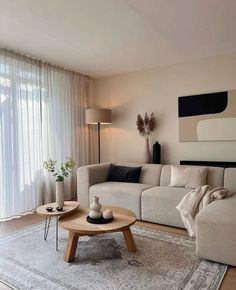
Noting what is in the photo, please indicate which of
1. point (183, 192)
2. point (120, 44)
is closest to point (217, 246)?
point (183, 192)

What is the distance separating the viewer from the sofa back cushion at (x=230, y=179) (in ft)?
10.2

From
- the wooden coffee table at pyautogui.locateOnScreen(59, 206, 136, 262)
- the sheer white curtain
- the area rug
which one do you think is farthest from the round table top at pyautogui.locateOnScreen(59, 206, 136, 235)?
the sheer white curtain

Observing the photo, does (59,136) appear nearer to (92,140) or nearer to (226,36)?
(92,140)

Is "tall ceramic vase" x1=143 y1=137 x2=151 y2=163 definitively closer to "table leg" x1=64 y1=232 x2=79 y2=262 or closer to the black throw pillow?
the black throw pillow

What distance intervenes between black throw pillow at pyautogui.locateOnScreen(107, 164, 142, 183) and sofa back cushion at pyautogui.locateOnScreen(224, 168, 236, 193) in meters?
1.27

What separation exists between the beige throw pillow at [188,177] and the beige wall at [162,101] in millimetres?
626

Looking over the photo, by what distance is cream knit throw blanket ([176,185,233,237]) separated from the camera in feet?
8.65

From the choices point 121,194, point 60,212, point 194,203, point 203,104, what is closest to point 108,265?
point 60,212

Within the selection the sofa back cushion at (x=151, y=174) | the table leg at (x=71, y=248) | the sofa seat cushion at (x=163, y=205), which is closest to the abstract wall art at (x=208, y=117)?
the sofa back cushion at (x=151, y=174)

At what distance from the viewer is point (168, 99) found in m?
4.22

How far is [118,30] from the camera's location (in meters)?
2.85

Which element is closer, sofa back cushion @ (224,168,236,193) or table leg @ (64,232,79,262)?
table leg @ (64,232,79,262)

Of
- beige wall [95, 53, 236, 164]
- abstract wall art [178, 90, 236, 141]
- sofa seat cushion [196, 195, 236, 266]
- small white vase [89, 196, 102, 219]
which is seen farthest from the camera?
beige wall [95, 53, 236, 164]

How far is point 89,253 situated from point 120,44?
2600 mm
